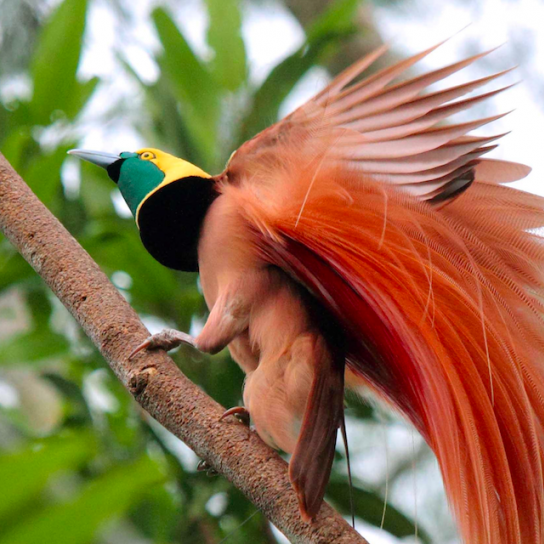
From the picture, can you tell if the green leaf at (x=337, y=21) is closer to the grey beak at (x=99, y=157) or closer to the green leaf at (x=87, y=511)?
the grey beak at (x=99, y=157)

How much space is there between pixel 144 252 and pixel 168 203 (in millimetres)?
644

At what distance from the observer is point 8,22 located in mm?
2904

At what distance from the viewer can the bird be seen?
1089 mm

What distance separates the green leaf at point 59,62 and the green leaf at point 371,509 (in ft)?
4.30

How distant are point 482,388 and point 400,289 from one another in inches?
7.2

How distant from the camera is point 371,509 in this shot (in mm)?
1814

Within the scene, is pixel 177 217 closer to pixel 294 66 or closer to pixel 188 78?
pixel 294 66

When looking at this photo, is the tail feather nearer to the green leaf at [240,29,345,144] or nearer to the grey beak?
the grey beak

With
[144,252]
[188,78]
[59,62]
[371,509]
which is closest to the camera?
[371,509]

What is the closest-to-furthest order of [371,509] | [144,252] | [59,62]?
[371,509] → [144,252] → [59,62]

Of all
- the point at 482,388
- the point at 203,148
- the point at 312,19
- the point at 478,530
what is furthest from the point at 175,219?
the point at 312,19

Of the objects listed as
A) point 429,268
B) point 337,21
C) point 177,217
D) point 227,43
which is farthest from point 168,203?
point 227,43

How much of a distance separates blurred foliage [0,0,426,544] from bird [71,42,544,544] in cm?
49

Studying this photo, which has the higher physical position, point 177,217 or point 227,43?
point 227,43
